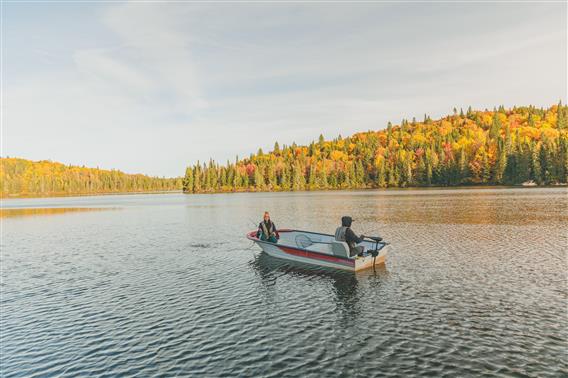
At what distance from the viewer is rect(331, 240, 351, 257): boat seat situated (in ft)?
79.8

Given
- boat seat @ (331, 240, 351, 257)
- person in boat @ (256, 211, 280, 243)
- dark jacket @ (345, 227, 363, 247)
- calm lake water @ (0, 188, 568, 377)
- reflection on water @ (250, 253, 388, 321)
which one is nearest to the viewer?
calm lake water @ (0, 188, 568, 377)

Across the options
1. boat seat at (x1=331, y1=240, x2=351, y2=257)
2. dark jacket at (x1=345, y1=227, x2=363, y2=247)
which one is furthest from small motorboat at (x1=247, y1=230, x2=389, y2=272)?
dark jacket at (x1=345, y1=227, x2=363, y2=247)

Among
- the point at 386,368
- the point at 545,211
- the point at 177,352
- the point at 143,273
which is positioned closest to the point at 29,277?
the point at 143,273

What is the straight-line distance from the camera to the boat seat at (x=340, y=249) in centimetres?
2433

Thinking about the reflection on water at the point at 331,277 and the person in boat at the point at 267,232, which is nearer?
the reflection on water at the point at 331,277

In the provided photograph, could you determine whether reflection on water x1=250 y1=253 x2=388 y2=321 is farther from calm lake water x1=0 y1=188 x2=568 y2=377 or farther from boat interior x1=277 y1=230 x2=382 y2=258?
boat interior x1=277 y1=230 x2=382 y2=258

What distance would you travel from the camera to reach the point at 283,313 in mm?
17531

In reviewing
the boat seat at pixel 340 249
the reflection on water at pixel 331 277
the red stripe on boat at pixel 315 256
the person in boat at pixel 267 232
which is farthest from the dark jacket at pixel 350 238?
the person in boat at pixel 267 232

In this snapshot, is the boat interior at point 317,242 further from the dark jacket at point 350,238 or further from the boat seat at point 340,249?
the dark jacket at point 350,238

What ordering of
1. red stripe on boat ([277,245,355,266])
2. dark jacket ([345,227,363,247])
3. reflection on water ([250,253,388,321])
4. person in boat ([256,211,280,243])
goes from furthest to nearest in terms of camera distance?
person in boat ([256,211,280,243])
red stripe on boat ([277,245,355,266])
dark jacket ([345,227,363,247])
reflection on water ([250,253,388,321])

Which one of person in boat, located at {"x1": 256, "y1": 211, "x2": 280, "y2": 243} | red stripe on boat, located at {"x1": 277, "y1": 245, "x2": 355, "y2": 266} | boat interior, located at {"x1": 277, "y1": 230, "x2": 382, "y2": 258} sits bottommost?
red stripe on boat, located at {"x1": 277, "y1": 245, "x2": 355, "y2": 266}

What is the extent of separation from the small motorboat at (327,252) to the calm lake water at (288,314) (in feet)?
2.21

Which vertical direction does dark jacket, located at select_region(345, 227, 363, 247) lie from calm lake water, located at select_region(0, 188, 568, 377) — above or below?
above

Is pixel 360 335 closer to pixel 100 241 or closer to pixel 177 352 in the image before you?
pixel 177 352
